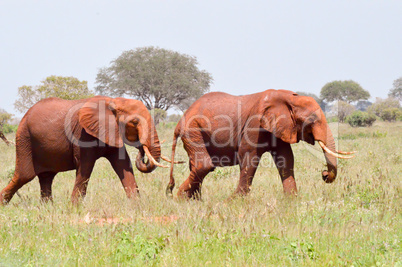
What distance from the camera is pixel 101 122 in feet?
24.2

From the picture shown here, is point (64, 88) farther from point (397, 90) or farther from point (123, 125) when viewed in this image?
point (397, 90)

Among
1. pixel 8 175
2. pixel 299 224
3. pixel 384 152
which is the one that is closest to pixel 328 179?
pixel 299 224

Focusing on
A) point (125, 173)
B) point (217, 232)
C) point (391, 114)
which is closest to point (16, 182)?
point (125, 173)

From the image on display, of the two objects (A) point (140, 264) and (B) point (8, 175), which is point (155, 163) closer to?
(A) point (140, 264)

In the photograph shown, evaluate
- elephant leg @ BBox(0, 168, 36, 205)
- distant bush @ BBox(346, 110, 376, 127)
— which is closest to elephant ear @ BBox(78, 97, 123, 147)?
elephant leg @ BBox(0, 168, 36, 205)

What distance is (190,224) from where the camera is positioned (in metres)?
5.69

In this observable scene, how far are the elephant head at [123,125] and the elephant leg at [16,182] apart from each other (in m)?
1.62

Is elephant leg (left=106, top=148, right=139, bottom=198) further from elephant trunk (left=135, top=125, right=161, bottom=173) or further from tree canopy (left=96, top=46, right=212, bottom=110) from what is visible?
tree canopy (left=96, top=46, right=212, bottom=110)

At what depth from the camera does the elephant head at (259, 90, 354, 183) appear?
7.09 meters

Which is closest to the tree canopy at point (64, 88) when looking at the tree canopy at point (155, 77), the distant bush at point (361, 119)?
the tree canopy at point (155, 77)

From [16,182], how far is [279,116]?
4779 millimetres

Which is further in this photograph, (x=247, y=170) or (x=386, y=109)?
(x=386, y=109)

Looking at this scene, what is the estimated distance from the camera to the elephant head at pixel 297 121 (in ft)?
23.2

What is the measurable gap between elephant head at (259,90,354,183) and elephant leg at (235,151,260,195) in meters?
0.53
